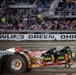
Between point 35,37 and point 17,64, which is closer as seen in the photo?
point 17,64

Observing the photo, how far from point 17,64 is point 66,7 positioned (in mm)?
19093

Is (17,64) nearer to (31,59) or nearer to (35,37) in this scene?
(31,59)

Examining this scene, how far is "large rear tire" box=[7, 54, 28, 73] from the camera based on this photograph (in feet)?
31.9

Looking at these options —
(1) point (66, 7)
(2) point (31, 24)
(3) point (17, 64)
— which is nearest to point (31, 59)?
(3) point (17, 64)

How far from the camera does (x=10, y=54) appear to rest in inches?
391

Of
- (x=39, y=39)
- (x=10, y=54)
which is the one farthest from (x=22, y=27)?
(x=10, y=54)

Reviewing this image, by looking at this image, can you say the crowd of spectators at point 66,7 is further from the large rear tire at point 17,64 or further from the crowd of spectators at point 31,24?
the large rear tire at point 17,64

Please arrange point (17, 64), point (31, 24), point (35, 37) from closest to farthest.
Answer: point (17, 64) < point (35, 37) < point (31, 24)

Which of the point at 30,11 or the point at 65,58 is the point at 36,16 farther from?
the point at 65,58

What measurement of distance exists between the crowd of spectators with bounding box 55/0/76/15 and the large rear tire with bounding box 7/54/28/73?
1837cm

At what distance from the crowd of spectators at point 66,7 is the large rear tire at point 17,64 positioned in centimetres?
1837

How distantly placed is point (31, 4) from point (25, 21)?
671 cm

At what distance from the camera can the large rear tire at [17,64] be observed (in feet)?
31.9

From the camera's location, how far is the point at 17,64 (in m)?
9.82
